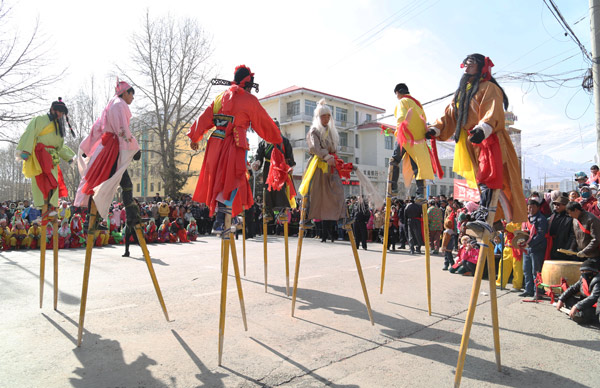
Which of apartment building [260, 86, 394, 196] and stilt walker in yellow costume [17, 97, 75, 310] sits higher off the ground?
apartment building [260, 86, 394, 196]

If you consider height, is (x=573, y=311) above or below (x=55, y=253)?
below

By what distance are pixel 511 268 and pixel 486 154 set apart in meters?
4.93

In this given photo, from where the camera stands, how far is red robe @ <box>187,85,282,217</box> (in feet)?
13.1

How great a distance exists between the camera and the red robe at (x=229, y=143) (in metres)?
3.99

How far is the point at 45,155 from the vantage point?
560 centimetres

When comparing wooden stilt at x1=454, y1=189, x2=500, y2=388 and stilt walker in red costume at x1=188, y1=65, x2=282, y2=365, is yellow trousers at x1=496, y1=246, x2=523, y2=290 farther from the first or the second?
stilt walker in red costume at x1=188, y1=65, x2=282, y2=365

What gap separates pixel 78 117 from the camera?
115ft

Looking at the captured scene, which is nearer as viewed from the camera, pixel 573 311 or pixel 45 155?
pixel 573 311

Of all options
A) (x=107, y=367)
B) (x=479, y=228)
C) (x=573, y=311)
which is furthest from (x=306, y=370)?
(x=573, y=311)

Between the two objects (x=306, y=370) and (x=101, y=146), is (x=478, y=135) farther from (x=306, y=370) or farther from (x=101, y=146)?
(x=101, y=146)

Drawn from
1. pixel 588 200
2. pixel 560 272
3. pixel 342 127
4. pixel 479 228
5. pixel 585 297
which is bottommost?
pixel 585 297

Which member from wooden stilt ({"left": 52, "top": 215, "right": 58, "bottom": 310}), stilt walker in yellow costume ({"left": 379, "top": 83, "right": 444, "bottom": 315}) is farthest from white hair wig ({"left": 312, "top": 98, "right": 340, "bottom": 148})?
wooden stilt ({"left": 52, "top": 215, "right": 58, "bottom": 310})

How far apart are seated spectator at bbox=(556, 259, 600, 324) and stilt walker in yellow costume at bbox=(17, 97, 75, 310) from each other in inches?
278

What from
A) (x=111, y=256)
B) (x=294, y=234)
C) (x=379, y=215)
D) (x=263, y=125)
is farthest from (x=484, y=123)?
(x=294, y=234)
